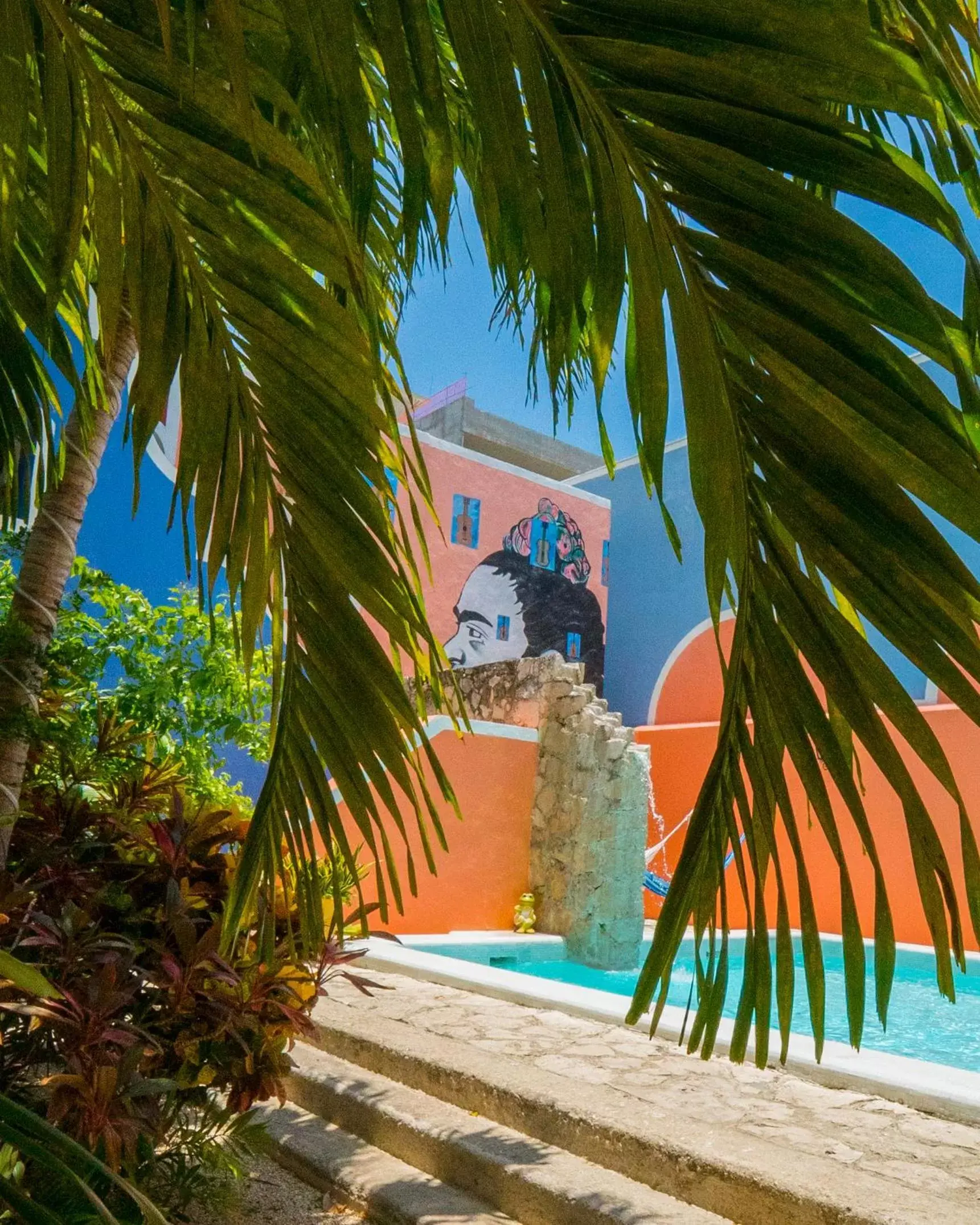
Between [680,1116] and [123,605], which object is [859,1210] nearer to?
[680,1116]

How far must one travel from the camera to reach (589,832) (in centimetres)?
766

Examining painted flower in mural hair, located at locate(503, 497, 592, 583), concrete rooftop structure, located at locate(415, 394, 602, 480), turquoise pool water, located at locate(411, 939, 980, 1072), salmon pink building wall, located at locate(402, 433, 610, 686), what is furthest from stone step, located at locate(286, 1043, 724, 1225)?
concrete rooftop structure, located at locate(415, 394, 602, 480)

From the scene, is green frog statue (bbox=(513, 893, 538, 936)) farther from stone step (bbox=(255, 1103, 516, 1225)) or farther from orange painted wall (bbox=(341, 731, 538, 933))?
stone step (bbox=(255, 1103, 516, 1225))

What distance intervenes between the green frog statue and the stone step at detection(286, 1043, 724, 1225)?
468cm

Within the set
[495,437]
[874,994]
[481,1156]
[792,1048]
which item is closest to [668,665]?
[874,994]

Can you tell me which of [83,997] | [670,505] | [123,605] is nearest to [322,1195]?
[83,997]

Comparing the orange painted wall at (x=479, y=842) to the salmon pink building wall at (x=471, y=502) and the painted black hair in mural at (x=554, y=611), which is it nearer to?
the salmon pink building wall at (x=471, y=502)

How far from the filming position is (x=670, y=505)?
1455cm

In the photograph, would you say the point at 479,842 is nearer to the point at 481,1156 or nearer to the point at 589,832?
the point at 589,832

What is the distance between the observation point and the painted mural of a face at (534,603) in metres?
12.0

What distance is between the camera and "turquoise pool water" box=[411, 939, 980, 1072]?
581cm

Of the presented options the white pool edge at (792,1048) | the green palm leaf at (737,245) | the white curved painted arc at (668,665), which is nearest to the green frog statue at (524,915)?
the white pool edge at (792,1048)

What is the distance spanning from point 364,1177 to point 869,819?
508 centimetres

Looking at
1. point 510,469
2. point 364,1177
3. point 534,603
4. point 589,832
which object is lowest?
point 364,1177
